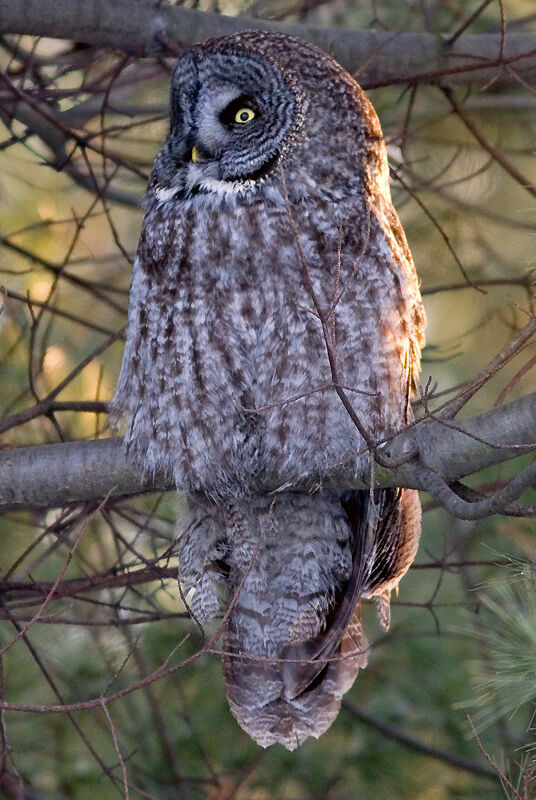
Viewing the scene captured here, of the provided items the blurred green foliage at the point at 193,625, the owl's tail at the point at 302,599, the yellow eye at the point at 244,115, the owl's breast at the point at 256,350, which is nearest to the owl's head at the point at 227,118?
the yellow eye at the point at 244,115

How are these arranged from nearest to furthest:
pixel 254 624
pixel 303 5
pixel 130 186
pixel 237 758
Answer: pixel 254 624 < pixel 303 5 < pixel 237 758 < pixel 130 186

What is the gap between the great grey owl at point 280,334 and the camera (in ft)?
8.83

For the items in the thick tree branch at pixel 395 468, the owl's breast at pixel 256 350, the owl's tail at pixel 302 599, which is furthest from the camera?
the owl's tail at pixel 302 599

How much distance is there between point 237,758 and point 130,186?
2059 mm

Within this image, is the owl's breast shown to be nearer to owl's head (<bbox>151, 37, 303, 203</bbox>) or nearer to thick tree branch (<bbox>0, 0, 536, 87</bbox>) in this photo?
owl's head (<bbox>151, 37, 303, 203</bbox>)

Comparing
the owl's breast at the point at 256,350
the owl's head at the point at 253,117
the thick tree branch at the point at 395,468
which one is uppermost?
the owl's head at the point at 253,117

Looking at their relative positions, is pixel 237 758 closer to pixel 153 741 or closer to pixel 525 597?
pixel 153 741

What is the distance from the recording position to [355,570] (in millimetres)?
2984

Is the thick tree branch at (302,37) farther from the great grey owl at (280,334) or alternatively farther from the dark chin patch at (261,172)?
the dark chin patch at (261,172)

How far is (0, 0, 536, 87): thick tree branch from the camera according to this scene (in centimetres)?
286

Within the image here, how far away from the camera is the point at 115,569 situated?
2926 millimetres

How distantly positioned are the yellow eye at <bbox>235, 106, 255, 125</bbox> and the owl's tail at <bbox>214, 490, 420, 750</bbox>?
0.94m

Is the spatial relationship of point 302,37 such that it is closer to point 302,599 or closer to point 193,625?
point 302,599

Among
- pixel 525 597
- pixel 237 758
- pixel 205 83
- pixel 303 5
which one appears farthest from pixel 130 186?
pixel 525 597
